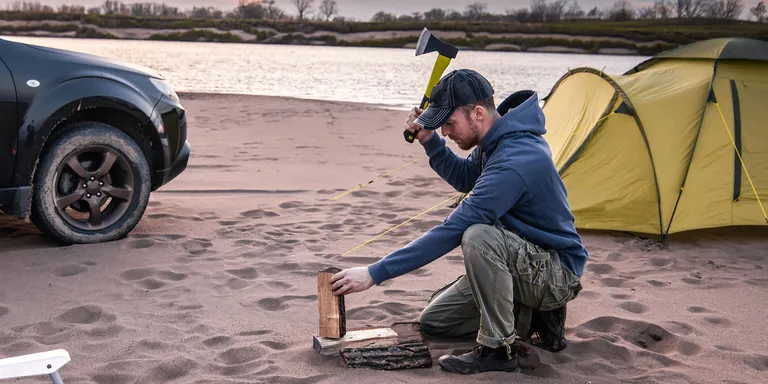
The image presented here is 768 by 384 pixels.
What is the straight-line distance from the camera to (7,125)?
5219mm

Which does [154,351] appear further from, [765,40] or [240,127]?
[240,127]

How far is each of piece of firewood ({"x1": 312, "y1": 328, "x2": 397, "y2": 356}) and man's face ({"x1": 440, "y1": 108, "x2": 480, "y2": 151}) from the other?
1.12 m

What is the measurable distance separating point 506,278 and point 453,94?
3.02 feet

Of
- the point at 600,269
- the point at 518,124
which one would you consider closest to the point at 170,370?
the point at 518,124

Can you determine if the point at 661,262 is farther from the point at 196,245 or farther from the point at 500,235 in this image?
the point at 196,245

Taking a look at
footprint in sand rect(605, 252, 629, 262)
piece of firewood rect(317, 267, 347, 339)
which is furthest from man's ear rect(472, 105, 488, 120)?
footprint in sand rect(605, 252, 629, 262)

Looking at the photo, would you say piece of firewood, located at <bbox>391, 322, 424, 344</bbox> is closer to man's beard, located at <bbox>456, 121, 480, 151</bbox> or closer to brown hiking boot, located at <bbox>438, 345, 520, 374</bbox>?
brown hiking boot, located at <bbox>438, 345, 520, 374</bbox>

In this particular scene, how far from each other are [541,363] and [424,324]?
28.4 inches

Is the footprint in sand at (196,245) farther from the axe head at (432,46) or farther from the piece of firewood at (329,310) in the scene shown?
the axe head at (432,46)

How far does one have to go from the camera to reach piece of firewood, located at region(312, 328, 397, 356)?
393cm

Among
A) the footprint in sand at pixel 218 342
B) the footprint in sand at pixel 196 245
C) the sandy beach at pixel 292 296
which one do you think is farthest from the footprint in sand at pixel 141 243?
the footprint in sand at pixel 218 342

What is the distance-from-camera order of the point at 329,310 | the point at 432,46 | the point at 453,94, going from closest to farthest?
the point at 453,94, the point at 329,310, the point at 432,46

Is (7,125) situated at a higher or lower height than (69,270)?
higher

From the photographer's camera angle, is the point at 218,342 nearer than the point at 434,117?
No
